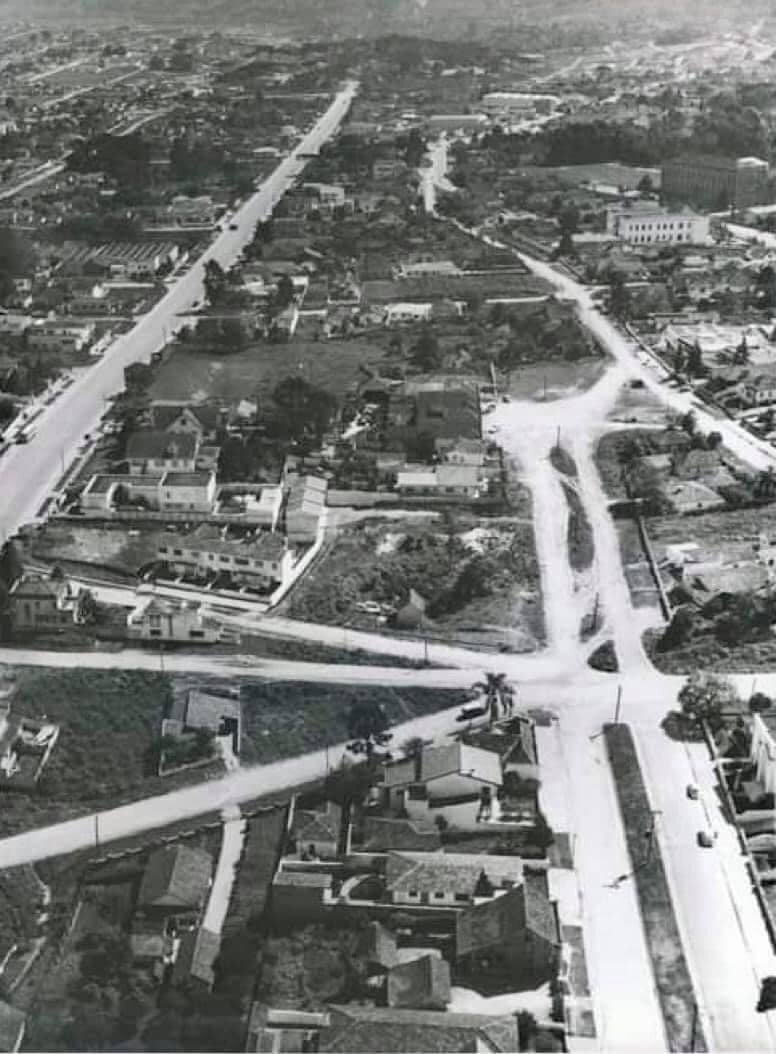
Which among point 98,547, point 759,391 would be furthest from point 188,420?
point 759,391

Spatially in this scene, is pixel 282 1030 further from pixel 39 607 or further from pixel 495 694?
pixel 39 607

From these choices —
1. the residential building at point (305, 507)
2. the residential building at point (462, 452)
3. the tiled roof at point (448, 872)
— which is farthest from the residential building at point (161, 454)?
the tiled roof at point (448, 872)

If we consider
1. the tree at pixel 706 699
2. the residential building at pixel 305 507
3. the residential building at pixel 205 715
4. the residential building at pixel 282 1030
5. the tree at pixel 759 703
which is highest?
the residential building at pixel 282 1030

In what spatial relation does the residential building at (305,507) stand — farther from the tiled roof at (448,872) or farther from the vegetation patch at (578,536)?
the tiled roof at (448,872)

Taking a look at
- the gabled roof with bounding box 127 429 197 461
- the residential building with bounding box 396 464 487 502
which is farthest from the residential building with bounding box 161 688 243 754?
the gabled roof with bounding box 127 429 197 461

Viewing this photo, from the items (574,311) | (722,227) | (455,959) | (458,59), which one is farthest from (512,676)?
(458,59)

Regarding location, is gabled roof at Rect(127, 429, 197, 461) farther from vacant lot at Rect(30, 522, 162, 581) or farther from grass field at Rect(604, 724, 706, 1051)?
grass field at Rect(604, 724, 706, 1051)

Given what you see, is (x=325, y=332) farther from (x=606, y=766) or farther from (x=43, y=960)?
(x=43, y=960)
